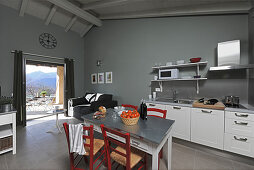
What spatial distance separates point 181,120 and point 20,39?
17.7ft

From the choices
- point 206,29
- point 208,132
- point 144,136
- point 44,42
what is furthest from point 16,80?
point 206,29

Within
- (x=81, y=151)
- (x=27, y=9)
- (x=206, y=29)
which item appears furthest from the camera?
(x=27, y=9)

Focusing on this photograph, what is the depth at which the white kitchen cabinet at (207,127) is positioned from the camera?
1881 millimetres

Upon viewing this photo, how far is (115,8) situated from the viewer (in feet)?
11.9

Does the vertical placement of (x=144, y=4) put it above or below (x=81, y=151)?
above

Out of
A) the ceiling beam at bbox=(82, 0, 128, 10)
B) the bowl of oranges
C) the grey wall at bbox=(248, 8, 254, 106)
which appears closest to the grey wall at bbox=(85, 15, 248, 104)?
the grey wall at bbox=(248, 8, 254, 106)

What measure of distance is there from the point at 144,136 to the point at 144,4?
3.39m

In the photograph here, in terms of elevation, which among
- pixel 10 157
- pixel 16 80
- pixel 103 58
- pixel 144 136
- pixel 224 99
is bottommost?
pixel 10 157

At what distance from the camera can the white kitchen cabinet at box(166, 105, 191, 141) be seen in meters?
2.18

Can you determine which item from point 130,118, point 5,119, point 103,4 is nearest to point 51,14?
point 103,4

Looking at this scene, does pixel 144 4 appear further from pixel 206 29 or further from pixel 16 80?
pixel 16 80

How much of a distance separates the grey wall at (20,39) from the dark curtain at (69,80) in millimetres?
370

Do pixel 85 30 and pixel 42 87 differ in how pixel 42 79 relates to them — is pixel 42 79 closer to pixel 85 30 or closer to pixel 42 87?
pixel 42 87

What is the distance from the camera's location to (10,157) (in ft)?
6.37
